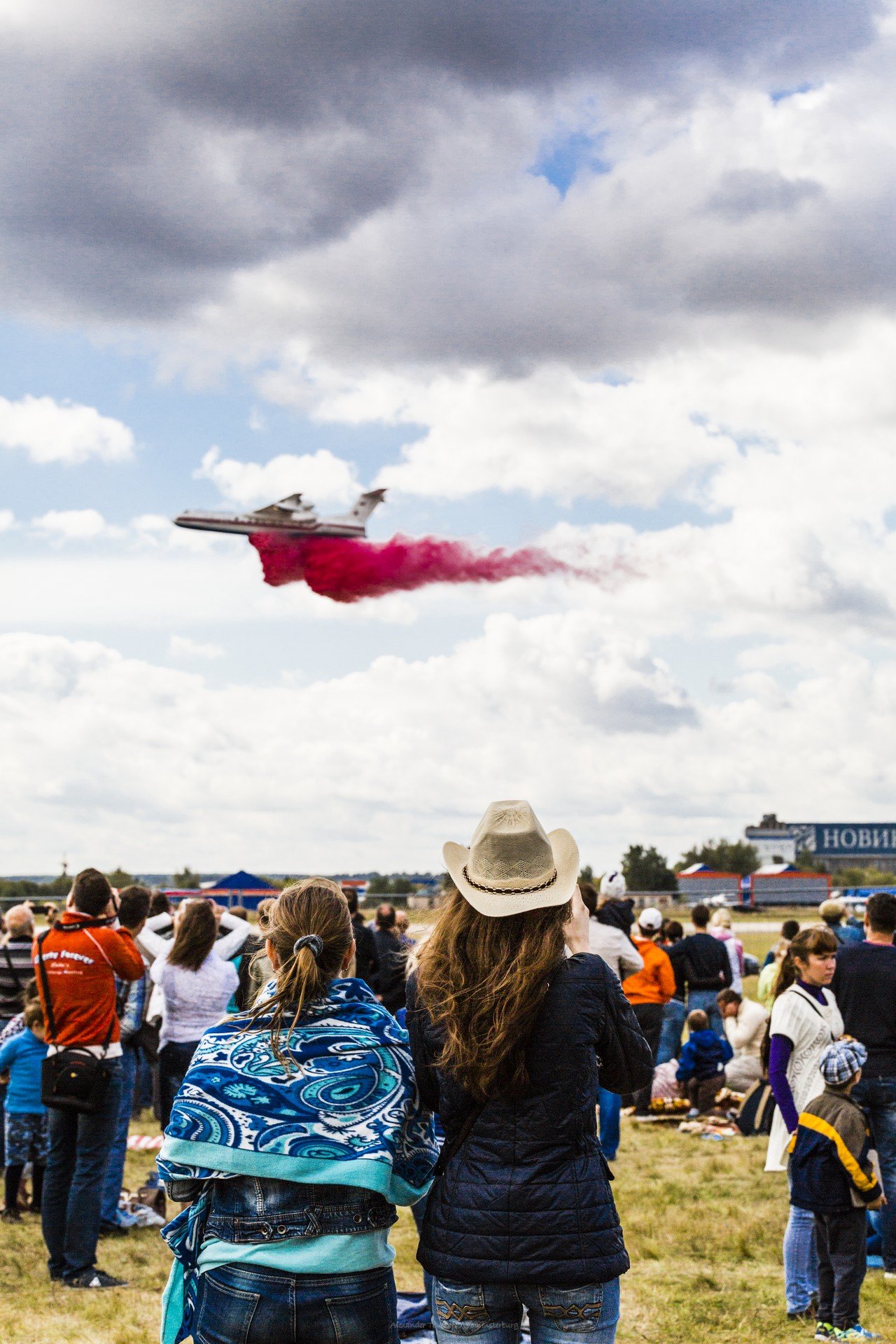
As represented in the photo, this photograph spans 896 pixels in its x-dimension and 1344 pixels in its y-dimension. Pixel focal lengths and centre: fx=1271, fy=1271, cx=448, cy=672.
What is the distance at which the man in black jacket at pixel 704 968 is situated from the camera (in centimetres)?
1195

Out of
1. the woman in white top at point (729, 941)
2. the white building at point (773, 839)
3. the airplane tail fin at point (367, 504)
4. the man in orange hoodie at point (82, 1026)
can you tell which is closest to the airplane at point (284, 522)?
the airplane tail fin at point (367, 504)

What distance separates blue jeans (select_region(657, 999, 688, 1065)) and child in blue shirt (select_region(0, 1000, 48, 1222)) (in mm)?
6109

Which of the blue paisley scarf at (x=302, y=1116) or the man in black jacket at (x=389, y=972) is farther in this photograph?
the man in black jacket at (x=389, y=972)

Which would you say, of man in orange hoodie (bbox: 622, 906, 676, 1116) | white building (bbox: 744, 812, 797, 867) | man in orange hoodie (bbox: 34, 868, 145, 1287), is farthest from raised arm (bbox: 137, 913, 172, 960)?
white building (bbox: 744, 812, 797, 867)

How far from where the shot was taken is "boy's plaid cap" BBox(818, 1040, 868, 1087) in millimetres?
5504

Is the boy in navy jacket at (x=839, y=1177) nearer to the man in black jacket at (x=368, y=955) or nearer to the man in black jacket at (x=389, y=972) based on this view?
the man in black jacket at (x=389, y=972)

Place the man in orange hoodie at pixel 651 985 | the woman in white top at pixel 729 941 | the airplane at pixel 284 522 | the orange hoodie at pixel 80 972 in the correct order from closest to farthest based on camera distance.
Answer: the orange hoodie at pixel 80 972 < the man in orange hoodie at pixel 651 985 < the woman in white top at pixel 729 941 < the airplane at pixel 284 522

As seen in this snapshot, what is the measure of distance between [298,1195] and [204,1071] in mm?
353

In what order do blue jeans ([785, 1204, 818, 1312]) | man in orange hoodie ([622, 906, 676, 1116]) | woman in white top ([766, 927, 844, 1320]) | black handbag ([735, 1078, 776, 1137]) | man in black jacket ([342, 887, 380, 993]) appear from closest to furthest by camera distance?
1. woman in white top ([766, 927, 844, 1320])
2. blue jeans ([785, 1204, 818, 1312])
3. man in orange hoodie ([622, 906, 676, 1116])
4. man in black jacket ([342, 887, 380, 993])
5. black handbag ([735, 1078, 776, 1137])

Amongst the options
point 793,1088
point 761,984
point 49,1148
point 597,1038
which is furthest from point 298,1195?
point 761,984

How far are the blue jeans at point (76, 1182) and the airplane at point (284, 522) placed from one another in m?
28.9

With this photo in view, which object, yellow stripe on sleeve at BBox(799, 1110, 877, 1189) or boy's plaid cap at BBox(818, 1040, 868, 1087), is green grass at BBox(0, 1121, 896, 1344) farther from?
boy's plaid cap at BBox(818, 1040, 868, 1087)

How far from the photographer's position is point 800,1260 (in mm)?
5926

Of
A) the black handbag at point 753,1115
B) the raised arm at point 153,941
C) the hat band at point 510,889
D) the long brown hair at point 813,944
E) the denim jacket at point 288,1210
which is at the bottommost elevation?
the black handbag at point 753,1115
